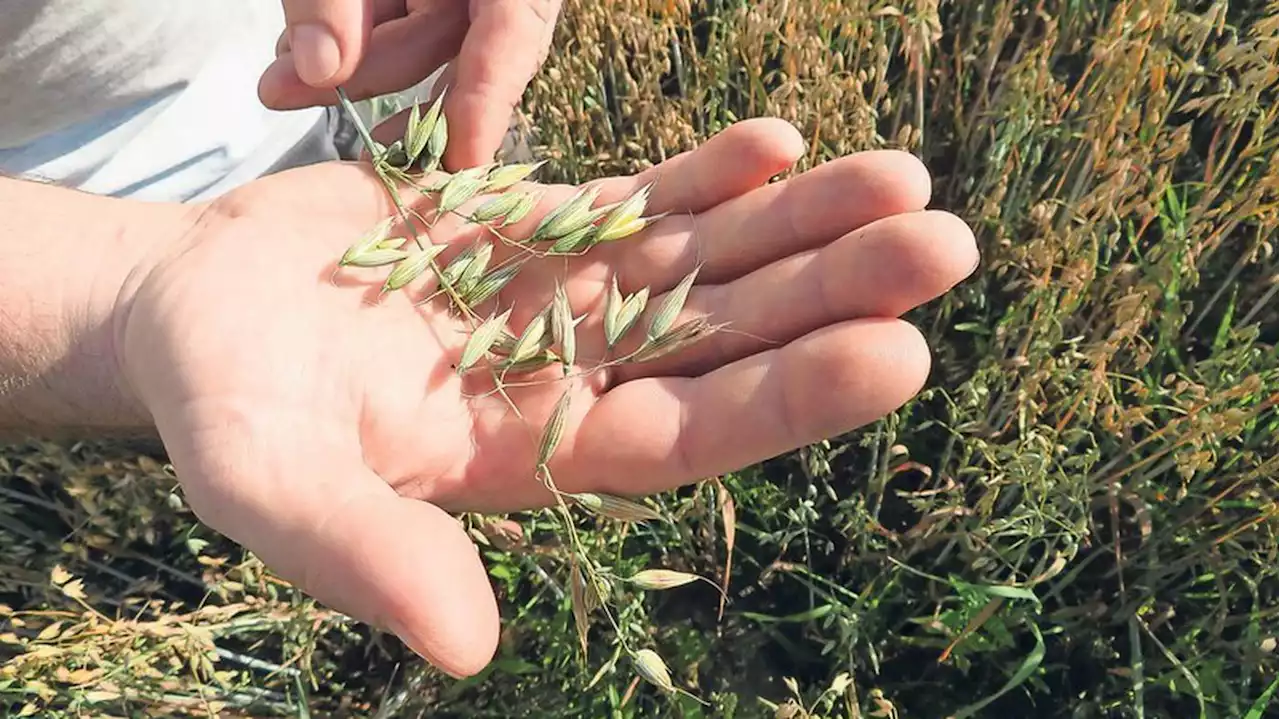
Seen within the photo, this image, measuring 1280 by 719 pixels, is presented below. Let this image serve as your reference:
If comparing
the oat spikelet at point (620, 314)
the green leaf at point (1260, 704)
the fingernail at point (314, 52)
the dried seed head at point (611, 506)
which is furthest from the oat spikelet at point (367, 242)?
the green leaf at point (1260, 704)

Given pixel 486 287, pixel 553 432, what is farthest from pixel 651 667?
pixel 486 287

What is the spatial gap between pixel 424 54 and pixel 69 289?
2.22 feet

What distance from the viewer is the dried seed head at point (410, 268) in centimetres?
142

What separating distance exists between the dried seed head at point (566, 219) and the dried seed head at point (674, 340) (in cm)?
23

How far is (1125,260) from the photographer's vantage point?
191 cm

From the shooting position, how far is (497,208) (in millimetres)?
1550

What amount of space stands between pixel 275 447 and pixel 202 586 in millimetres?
1039

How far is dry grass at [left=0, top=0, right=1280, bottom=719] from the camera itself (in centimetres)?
161

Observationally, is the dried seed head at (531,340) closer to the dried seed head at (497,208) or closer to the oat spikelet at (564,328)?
the oat spikelet at (564,328)

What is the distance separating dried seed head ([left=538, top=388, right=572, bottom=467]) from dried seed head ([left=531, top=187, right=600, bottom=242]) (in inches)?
11.9

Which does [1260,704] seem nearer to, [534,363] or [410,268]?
[534,363]

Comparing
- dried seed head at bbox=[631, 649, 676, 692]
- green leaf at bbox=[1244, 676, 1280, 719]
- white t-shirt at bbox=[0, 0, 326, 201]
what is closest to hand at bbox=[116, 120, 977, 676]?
dried seed head at bbox=[631, 649, 676, 692]

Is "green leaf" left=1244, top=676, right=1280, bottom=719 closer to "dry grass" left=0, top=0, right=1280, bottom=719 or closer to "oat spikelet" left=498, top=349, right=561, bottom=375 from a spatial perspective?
"dry grass" left=0, top=0, right=1280, bottom=719

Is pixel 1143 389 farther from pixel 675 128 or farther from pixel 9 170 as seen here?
pixel 9 170
